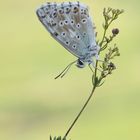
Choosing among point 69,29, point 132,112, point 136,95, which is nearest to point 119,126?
point 132,112

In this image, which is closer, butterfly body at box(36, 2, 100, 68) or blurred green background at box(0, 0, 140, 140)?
butterfly body at box(36, 2, 100, 68)

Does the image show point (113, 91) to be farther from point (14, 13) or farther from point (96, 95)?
point (14, 13)

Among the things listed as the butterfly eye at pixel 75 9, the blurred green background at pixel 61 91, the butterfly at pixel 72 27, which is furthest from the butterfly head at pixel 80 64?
the blurred green background at pixel 61 91

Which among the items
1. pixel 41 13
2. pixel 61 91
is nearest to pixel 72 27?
pixel 41 13

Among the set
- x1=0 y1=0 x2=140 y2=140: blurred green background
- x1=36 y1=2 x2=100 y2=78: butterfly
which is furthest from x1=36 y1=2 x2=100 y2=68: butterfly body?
x1=0 y1=0 x2=140 y2=140: blurred green background

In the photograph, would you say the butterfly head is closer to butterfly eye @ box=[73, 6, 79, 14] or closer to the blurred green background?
butterfly eye @ box=[73, 6, 79, 14]

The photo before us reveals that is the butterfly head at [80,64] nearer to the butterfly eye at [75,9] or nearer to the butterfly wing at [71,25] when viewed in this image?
the butterfly wing at [71,25]

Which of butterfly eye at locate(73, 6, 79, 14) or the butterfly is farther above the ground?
butterfly eye at locate(73, 6, 79, 14)

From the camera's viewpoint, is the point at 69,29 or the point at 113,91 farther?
the point at 113,91
